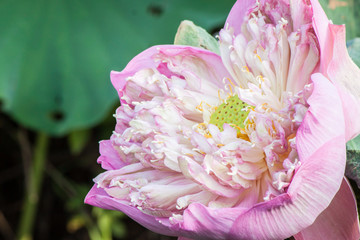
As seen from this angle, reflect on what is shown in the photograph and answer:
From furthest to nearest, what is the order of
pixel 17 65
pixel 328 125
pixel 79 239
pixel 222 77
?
pixel 79 239 < pixel 17 65 < pixel 222 77 < pixel 328 125

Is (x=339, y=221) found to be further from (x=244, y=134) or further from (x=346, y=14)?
(x=346, y=14)

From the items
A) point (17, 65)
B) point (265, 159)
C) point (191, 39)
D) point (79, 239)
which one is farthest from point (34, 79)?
point (265, 159)

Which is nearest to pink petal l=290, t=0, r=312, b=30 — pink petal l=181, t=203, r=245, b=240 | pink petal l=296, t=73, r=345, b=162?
pink petal l=296, t=73, r=345, b=162

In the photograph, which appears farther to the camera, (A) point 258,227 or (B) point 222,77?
(B) point 222,77

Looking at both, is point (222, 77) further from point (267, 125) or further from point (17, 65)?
point (17, 65)

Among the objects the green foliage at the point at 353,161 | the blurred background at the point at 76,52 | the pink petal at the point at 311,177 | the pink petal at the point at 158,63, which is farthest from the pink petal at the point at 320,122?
the blurred background at the point at 76,52

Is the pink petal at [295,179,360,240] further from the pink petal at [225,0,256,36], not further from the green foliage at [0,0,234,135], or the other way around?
the green foliage at [0,0,234,135]
